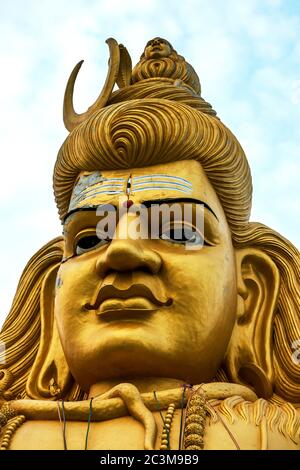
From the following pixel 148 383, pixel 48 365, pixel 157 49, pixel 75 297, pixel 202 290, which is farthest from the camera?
pixel 157 49

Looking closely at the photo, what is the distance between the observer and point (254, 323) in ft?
13.7

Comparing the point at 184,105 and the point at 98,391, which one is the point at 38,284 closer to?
the point at 98,391

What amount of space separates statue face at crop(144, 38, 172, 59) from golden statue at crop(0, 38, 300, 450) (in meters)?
0.40

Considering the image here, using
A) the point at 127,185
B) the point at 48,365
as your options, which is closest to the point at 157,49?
the point at 127,185

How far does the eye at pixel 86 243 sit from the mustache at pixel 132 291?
0.37 metres

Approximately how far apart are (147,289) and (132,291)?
3.1 inches

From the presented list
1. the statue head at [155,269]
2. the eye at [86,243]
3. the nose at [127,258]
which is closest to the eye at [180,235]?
the statue head at [155,269]

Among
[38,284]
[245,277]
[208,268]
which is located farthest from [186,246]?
[38,284]

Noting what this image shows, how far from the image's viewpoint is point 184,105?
449cm

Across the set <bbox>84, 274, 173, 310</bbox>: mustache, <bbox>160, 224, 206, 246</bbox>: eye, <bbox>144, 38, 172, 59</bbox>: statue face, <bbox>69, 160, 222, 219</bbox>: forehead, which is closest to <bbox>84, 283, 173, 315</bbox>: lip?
<bbox>84, 274, 173, 310</bbox>: mustache

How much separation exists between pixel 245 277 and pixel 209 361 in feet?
2.30

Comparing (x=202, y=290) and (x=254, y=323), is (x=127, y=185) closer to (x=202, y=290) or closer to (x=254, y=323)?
(x=202, y=290)

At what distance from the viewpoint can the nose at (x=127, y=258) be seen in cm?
370

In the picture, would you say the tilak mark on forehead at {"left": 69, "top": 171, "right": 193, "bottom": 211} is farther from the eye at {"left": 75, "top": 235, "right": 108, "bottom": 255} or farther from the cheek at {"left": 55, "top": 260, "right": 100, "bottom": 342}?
the cheek at {"left": 55, "top": 260, "right": 100, "bottom": 342}
